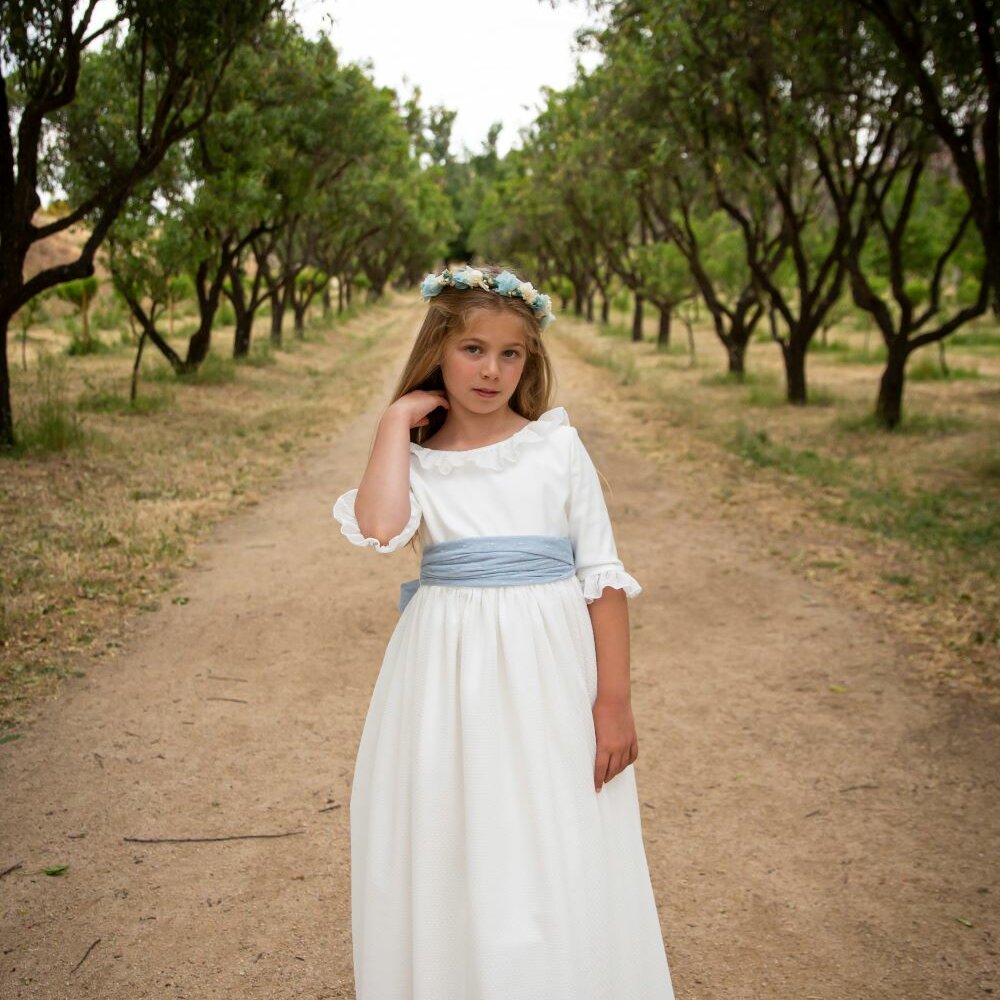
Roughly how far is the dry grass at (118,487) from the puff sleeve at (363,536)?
265cm

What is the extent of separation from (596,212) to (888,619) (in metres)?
21.2

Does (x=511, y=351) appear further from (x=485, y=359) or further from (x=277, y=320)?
(x=277, y=320)

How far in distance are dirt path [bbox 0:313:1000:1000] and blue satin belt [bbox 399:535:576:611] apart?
1.26m

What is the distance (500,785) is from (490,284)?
99cm

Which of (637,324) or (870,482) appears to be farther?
(637,324)

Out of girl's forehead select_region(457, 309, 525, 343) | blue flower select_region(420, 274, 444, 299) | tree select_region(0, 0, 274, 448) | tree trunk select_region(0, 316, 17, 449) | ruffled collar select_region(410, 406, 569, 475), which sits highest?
tree select_region(0, 0, 274, 448)

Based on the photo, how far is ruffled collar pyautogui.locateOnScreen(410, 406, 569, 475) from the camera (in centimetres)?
210

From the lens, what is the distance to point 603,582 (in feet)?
6.64

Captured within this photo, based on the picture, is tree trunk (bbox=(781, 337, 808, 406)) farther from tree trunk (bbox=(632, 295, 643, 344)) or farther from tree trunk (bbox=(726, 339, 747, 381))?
tree trunk (bbox=(632, 295, 643, 344))

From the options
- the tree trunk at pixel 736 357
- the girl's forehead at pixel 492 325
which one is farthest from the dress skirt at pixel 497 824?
the tree trunk at pixel 736 357

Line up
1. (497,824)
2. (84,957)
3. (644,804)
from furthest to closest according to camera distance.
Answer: (644,804)
(84,957)
(497,824)

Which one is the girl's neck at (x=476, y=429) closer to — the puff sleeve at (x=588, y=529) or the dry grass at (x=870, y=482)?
the puff sleeve at (x=588, y=529)

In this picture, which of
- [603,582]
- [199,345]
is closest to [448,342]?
[603,582]

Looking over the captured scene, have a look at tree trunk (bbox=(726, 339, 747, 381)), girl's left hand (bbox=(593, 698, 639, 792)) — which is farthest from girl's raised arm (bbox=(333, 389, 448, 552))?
tree trunk (bbox=(726, 339, 747, 381))
